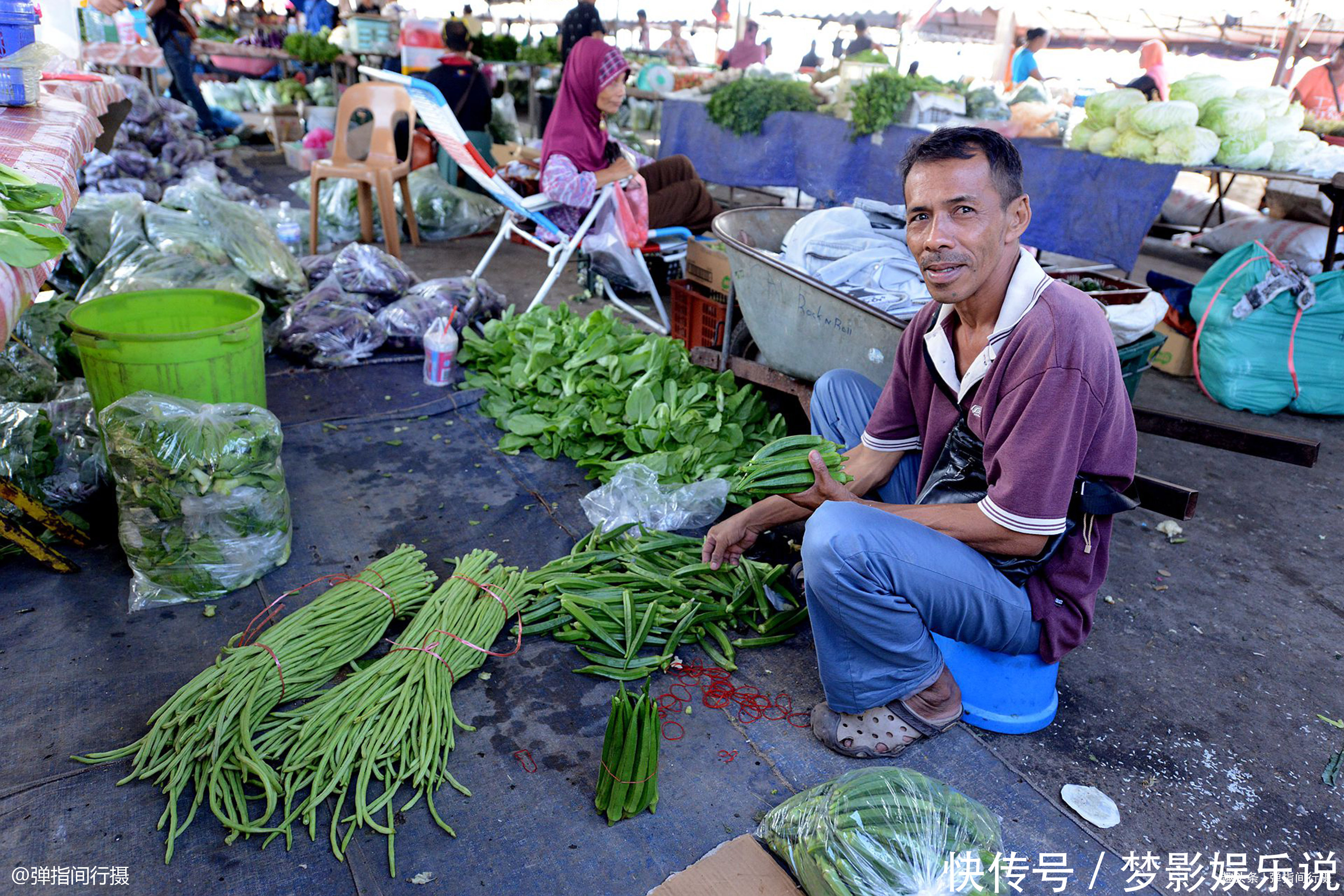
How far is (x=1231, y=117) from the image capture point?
5.11m

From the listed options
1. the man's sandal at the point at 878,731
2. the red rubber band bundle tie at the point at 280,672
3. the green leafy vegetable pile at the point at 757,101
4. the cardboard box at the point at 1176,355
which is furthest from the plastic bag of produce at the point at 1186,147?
the red rubber band bundle tie at the point at 280,672

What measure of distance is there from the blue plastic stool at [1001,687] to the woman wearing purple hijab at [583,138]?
11.7 feet

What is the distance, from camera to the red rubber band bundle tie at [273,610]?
2461 millimetres

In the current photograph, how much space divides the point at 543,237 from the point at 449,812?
5.05 metres

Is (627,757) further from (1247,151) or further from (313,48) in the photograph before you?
(313,48)

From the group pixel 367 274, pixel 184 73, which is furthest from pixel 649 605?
pixel 184 73

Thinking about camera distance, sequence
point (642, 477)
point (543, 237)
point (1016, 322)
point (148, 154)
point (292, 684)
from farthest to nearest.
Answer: point (148, 154) → point (543, 237) → point (642, 477) → point (292, 684) → point (1016, 322)

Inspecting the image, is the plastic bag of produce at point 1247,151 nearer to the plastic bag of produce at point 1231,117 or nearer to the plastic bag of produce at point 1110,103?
the plastic bag of produce at point 1231,117

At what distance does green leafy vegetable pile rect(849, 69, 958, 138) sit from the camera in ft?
20.5

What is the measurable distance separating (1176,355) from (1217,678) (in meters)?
3.12

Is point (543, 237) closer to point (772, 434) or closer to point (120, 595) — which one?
point (772, 434)

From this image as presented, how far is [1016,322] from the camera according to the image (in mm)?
1954

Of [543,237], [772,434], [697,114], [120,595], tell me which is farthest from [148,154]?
[772,434]

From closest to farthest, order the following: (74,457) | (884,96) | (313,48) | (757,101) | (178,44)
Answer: (74,457)
(884,96)
(757,101)
(178,44)
(313,48)
